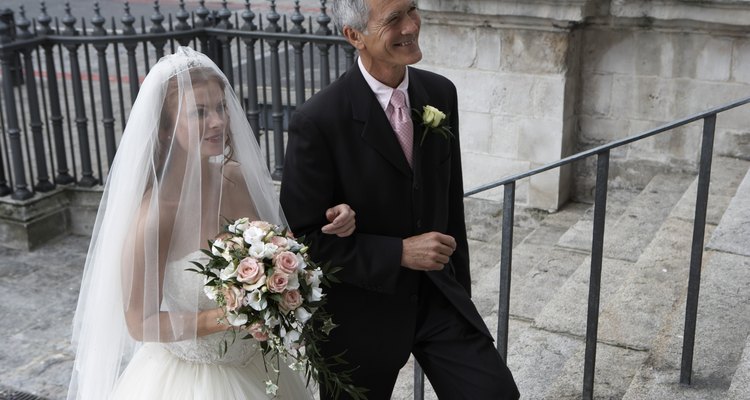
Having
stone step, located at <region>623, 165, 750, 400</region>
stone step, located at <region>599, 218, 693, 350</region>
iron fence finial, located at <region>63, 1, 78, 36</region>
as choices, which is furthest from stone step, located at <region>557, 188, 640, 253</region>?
iron fence finial, located at <region>63, 1, 78, 36</region>

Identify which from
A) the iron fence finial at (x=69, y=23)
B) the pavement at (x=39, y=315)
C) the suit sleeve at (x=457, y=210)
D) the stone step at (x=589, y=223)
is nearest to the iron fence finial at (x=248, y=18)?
the iron fence finial at (x=69, y=23)

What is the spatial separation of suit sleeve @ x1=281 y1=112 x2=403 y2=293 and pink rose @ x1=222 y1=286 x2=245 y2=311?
294 millimetres

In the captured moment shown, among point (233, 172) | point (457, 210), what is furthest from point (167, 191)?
point (457, 210)

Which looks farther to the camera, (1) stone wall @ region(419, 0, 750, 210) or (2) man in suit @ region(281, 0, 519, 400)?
(1) stone wall @ region(419, 0, 750, 210)

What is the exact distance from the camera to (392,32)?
2688 mm

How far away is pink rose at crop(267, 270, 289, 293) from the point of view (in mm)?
2529

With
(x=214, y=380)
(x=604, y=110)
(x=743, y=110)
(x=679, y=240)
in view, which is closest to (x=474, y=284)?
(x=679, y=240)

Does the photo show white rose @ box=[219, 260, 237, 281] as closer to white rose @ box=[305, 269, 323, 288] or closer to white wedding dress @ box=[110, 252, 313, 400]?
white rose @ box=[305, 269, 323, 288]

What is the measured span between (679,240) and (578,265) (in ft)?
2.06

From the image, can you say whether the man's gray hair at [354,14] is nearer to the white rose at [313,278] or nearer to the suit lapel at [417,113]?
the suit lapel at [417,113]

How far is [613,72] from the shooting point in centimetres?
607

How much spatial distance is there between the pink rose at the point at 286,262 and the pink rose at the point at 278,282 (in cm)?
2

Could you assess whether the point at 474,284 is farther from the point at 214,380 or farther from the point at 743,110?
the point at 214,380

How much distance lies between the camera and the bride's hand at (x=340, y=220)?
262 cm
